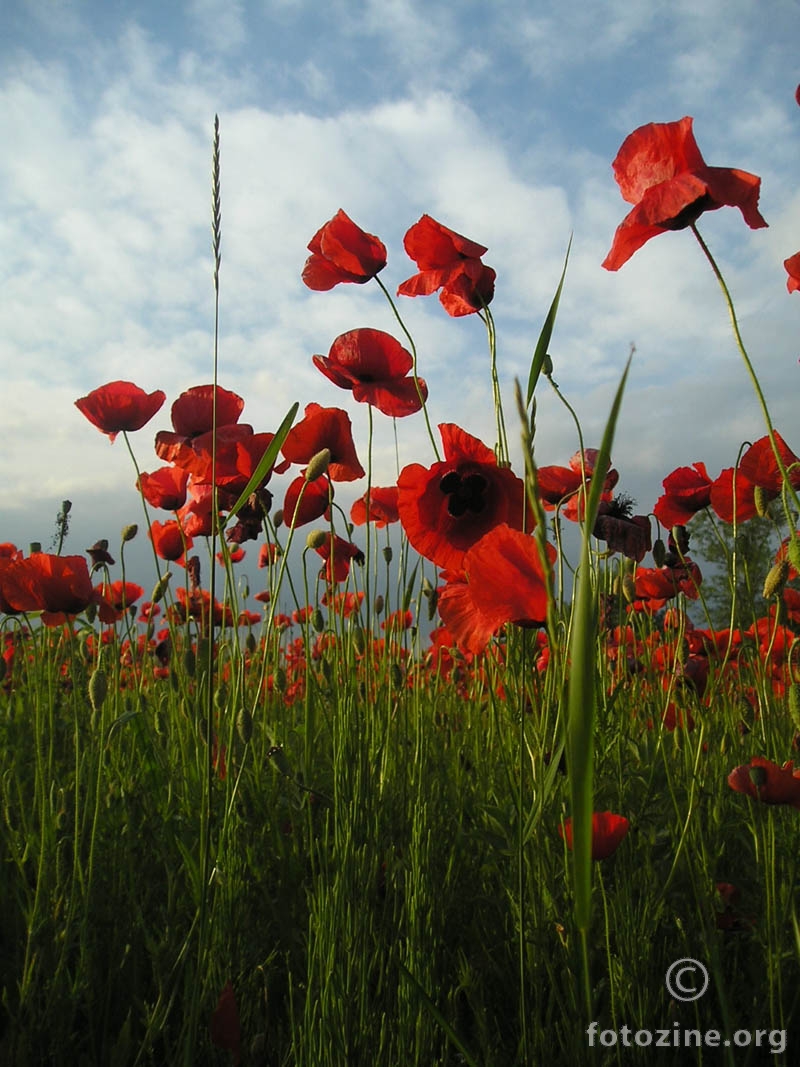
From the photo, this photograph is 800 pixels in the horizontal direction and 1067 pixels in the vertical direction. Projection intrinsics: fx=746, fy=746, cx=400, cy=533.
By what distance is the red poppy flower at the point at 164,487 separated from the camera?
2059 millimetres

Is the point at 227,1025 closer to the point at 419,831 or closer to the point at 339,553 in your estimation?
the point at 419,831

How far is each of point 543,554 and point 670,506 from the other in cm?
184

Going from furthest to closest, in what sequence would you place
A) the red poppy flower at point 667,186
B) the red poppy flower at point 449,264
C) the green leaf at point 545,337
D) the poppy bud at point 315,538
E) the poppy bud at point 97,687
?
the poppy bud at point 315,538
the red poppy flower at point 449,264
the poppy bud at point 97,687
the red poppy flower at point 667,186
the green leaf at point 545,337

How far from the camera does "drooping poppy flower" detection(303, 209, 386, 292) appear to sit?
163cm

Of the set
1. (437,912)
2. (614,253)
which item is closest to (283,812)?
(437,912)

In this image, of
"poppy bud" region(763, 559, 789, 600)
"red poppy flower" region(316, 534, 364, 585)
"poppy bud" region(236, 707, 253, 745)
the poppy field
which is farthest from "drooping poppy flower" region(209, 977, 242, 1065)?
"poppy bud" region(763, 559, 789, 600)

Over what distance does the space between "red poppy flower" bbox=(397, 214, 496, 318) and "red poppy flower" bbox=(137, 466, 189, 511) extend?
36.2 inches

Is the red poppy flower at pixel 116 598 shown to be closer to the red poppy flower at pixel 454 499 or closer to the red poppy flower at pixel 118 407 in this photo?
the red poppy flower at pixel 118 407

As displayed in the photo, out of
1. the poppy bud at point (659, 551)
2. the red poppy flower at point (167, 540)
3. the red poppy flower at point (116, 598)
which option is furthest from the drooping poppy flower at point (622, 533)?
the red poppy flower at point (116, 598)

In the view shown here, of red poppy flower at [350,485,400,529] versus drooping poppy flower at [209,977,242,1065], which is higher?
red poppy flower at [350,485,400,529]

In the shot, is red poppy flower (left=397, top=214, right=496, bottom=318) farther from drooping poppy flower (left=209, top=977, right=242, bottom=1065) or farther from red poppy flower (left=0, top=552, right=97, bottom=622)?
drooping poppy flower (left=209, top=977, right=242, bottom=1065)

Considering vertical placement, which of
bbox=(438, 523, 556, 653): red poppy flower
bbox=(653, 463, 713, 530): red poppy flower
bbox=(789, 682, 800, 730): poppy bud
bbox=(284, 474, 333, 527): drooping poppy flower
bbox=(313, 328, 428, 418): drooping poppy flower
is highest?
bbox=(313, 328, 428, 418): drooping poppy flower

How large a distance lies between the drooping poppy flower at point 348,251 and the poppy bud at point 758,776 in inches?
49.0

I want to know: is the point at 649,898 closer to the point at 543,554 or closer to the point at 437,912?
the point at 437,912
